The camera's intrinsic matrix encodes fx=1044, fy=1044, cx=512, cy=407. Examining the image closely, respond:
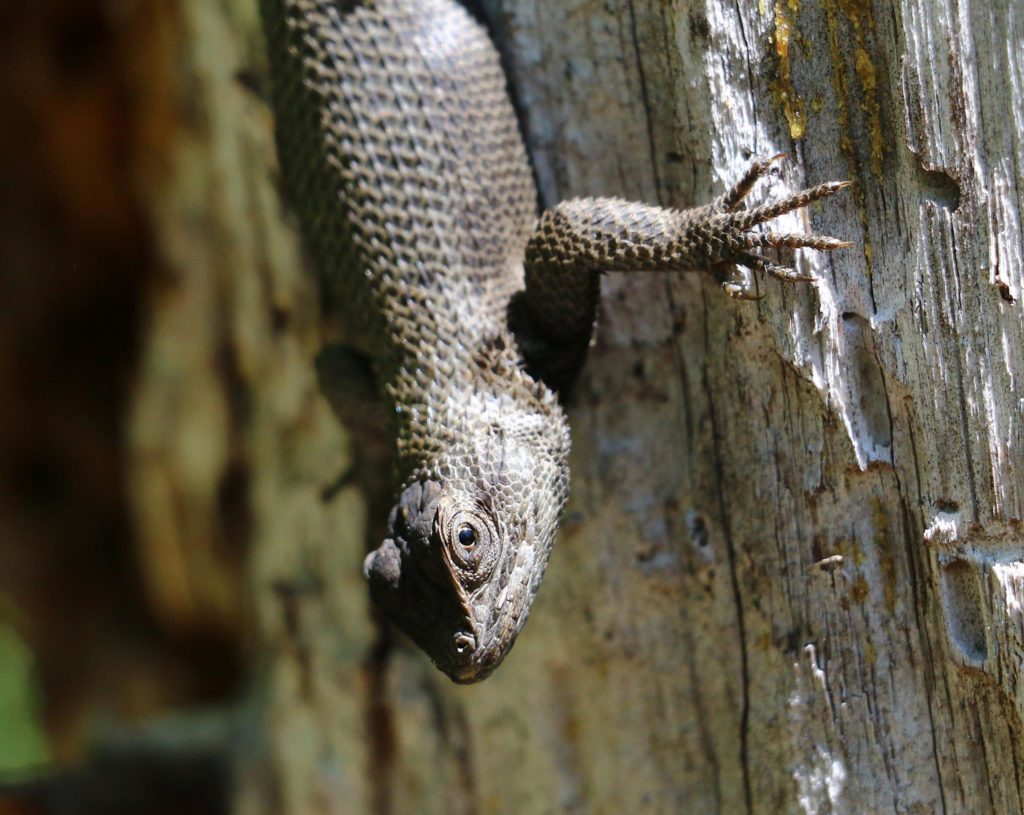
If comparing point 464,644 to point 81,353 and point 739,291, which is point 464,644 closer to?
point 739,291

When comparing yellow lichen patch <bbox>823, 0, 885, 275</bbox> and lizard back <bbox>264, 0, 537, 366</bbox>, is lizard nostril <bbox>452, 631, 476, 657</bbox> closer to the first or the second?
lizard back <bbox>264, 0, 537, 366</bbox>

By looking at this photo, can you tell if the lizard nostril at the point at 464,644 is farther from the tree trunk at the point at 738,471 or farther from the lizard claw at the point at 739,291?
the lizard claw at the point at 739,291

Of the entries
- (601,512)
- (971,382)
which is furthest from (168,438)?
(971,382)

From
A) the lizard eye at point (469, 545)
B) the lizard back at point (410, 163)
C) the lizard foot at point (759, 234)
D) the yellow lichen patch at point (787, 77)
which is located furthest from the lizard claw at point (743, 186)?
the lizard eye at point (469, 545)

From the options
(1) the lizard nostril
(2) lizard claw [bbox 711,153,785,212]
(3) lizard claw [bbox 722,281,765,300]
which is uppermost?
(2) lizard claw [bbox 711,153,785,212]

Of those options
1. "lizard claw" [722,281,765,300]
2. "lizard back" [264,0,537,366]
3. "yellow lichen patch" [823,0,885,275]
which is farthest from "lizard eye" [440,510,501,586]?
"yellow lichen patch" [823,0,885,275]

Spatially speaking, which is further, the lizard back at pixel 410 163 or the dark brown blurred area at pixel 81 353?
the dark brown blurred area at pixel 81 353

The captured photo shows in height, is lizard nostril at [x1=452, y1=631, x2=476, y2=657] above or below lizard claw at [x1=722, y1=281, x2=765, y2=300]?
below
